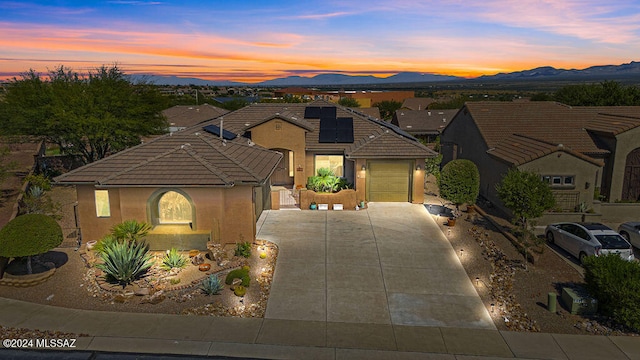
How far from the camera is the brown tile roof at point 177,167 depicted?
18.1 metres

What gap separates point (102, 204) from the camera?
19.1 m

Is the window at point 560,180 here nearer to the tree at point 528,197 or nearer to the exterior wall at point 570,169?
the exterior wall at point 570,169

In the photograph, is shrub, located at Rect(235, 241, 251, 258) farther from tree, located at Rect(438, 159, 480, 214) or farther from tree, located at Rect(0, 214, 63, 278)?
tree, located at Rect(438, 159, 480, 214)

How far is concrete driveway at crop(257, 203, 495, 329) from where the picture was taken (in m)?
13.5

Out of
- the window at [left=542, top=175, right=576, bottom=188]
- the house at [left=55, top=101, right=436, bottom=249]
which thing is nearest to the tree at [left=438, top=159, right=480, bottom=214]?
the house at [left=55, top=101, right=436, bottom=249]

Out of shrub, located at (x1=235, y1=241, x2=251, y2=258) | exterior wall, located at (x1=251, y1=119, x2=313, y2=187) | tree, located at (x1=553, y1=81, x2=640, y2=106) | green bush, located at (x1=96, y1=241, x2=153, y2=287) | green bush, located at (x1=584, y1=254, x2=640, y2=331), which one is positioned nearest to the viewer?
green bush, located at (x1=584, y1=254, x2=640, y2=331)

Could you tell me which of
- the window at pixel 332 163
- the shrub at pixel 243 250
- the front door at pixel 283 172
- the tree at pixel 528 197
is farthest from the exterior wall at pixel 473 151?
the shrub at pixel 243 250

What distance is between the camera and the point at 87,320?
42.4ft

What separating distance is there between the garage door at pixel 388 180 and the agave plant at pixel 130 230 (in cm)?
1299

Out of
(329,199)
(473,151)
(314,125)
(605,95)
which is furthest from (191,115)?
(605,95)

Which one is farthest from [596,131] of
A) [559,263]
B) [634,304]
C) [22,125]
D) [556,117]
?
[22,125]

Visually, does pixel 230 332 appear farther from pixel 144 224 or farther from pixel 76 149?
pixel 76 149

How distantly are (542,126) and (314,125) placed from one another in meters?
15.2

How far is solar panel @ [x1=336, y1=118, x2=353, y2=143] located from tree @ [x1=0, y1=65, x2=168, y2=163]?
14266mm
